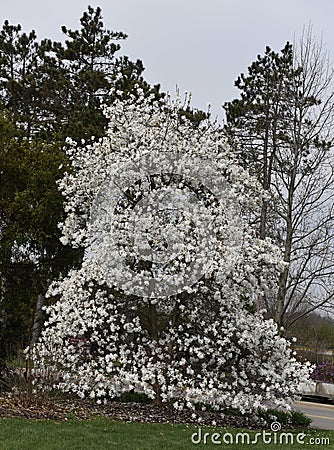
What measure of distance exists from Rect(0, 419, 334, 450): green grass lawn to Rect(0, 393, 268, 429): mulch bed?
1.44 ft

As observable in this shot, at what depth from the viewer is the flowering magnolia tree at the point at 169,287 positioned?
7820mm

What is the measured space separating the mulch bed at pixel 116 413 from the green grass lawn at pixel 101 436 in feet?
1.44

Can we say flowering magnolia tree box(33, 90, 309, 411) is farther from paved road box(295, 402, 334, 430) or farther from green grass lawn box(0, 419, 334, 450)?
paved road box(295, 402, 334, 430)

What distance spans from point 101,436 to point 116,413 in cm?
181

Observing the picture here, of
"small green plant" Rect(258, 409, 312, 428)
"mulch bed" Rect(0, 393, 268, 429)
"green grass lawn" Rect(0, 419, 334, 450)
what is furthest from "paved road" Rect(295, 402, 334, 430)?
"green grass lawn" Rect(0, 419, 334, 450)

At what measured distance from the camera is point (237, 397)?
771 centimetres

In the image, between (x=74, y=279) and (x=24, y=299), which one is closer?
(x=74, y=279)

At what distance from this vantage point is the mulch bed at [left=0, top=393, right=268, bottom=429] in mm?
7441

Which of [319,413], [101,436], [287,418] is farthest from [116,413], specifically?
[319,413]

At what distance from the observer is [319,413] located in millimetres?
12469

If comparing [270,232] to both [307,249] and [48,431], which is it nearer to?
[307,249]

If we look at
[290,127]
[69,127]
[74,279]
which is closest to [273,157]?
[290,127]

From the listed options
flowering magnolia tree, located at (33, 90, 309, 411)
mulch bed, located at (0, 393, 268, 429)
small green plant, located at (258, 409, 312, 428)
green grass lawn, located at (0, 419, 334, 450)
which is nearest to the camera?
green grass lawn, located at (0, 419, 334, 450)

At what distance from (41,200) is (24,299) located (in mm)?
1840
